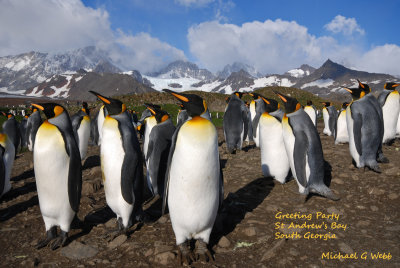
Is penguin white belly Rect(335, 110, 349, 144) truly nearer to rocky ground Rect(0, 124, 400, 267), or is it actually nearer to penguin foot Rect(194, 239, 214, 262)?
rocky ground Rect(0, 124, 400, 267)

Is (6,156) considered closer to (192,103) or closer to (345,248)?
(192,103)

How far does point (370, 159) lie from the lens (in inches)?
218

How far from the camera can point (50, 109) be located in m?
3.69

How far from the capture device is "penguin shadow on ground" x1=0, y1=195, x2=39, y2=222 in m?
4.60

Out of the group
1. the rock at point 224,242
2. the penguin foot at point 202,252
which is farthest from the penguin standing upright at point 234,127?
the penguin foot at point 202,252

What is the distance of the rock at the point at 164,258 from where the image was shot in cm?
300

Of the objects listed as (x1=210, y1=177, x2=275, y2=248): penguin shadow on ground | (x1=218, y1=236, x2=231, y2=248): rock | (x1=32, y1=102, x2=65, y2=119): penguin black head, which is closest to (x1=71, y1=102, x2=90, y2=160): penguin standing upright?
(x1=32, y1=102, x2=65, y2=119): penguin black head

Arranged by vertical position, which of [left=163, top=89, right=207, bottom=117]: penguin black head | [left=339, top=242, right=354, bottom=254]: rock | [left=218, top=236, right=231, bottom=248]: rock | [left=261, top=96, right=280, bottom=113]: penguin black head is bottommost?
[left=339, top=242, right=354, bottom=254]: rock

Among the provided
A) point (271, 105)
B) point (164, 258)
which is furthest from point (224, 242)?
point (271, 105)

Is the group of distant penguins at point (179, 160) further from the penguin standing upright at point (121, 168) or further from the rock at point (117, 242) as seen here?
the rock at point (117, 242)

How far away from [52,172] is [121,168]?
0.81 meters

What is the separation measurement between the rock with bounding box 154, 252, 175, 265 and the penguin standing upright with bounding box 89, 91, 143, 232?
85 centimetres

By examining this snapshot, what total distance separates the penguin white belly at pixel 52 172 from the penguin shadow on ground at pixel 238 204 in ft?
6.13

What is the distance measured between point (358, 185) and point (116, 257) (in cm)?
402
